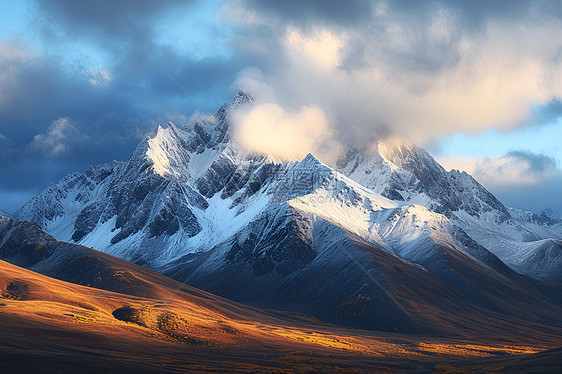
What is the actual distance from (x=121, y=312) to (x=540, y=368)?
105514mm

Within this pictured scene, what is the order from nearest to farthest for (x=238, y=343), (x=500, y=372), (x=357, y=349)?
(x=500, y=372) < (x=238, y=343) < (x=357, y=349)

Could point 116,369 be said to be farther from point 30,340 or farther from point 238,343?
point 238,343

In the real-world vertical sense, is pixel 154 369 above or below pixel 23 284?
below

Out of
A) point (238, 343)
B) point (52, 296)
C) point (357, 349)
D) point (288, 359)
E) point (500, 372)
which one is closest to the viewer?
point (500, 372)

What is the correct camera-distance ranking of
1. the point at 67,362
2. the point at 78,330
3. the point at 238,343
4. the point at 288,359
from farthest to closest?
the point at 238,343 < the point at 288,359 < the point at 78,330 < the point at 67,362

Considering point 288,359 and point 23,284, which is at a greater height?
point 23,284

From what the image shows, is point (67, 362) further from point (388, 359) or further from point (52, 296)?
point (388, 359)

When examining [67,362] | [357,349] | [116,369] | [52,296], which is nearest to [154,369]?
[116,369]

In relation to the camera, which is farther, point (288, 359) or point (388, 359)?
point (388, 359)

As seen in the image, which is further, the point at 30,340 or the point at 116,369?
the point at 30,340

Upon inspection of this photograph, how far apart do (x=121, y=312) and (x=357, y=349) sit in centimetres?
6909

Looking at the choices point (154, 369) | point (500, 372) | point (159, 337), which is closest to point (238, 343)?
point (159, 337)

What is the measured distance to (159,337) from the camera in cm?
13488

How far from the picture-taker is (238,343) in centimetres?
14825
